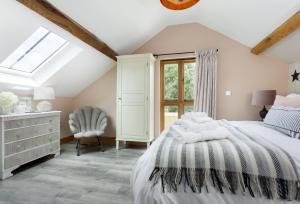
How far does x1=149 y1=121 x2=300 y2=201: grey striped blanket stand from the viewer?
97cm

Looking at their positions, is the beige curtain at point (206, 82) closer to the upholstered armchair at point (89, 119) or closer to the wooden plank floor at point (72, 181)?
the wooden plank floor at point (72, 181)

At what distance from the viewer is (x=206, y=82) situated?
3631 mm

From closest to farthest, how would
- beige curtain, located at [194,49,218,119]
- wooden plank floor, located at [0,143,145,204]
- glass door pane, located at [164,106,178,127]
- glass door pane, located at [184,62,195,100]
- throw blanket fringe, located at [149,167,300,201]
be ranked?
throw blanket fringe, located at [149,167,300,201]
wooden plank floor, located at [0,143,145,204]
beige curtain, located at [194,49,218,119]
glass door pane, located at [184,62,195,100]
glass door pane, located at [164,106,178,127]

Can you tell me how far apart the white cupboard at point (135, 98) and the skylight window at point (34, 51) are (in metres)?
1.23

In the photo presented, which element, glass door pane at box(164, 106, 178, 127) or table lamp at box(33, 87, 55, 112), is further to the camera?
glass door pane at box(164, 106, 178, 127)

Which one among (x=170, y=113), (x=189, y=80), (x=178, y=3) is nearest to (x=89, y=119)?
(x=170, y=113)

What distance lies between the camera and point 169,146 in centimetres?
124

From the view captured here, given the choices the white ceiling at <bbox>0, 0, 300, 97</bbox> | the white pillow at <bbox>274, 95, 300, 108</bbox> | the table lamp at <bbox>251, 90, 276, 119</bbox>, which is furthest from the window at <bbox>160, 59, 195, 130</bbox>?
the white pillow at <bbox>274, 95, 300, 108</bbox>

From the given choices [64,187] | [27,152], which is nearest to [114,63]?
[27,152]

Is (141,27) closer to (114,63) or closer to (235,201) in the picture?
(114,63)

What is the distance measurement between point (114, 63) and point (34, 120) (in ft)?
7.03

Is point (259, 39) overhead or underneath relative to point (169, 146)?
overhead

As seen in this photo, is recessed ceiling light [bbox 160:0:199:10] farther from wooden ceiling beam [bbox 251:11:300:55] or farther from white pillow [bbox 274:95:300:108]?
white pillow [bbox 274:95:300:108]

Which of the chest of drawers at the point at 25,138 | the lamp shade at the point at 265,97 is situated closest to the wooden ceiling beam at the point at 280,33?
the lamp shade at the point at 265,97
